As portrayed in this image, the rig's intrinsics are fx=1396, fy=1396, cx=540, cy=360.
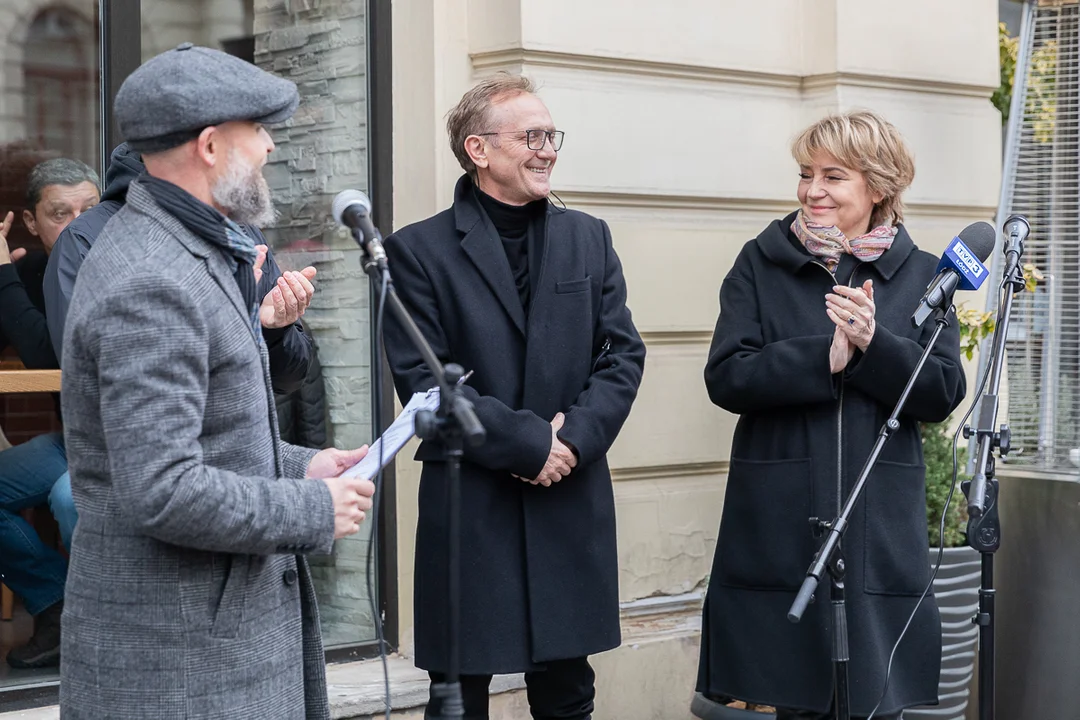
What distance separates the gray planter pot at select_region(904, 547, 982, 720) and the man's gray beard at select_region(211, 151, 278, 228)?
315cm

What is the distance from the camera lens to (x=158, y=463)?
2256 millimetres

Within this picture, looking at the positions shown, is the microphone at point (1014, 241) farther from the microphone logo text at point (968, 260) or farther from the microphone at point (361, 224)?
the microphone at point (361, 224)

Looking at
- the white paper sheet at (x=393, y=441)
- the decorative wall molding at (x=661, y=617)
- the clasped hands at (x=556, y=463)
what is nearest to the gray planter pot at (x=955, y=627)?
the decorative wall molding at (x=661, y=617)

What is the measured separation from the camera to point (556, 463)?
3.58 meters

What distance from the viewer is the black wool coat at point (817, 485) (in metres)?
3.84

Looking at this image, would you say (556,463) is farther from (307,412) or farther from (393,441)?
(307,412)

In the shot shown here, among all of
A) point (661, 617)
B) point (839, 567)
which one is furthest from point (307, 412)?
point (839, 567)

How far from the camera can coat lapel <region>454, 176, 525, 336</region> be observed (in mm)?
3695

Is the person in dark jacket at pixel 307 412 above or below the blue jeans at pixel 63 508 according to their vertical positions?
above

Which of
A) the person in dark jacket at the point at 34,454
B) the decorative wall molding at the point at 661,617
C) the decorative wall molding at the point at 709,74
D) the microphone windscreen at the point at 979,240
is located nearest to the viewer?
the microphone windscreen at the point at 979,240

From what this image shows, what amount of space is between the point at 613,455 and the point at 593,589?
1548 mm

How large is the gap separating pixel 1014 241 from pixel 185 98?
2440mm

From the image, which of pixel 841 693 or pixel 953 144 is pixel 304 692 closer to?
pixel 841 693

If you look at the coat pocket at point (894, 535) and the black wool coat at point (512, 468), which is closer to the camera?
the black wool coat at point (512, 468)
